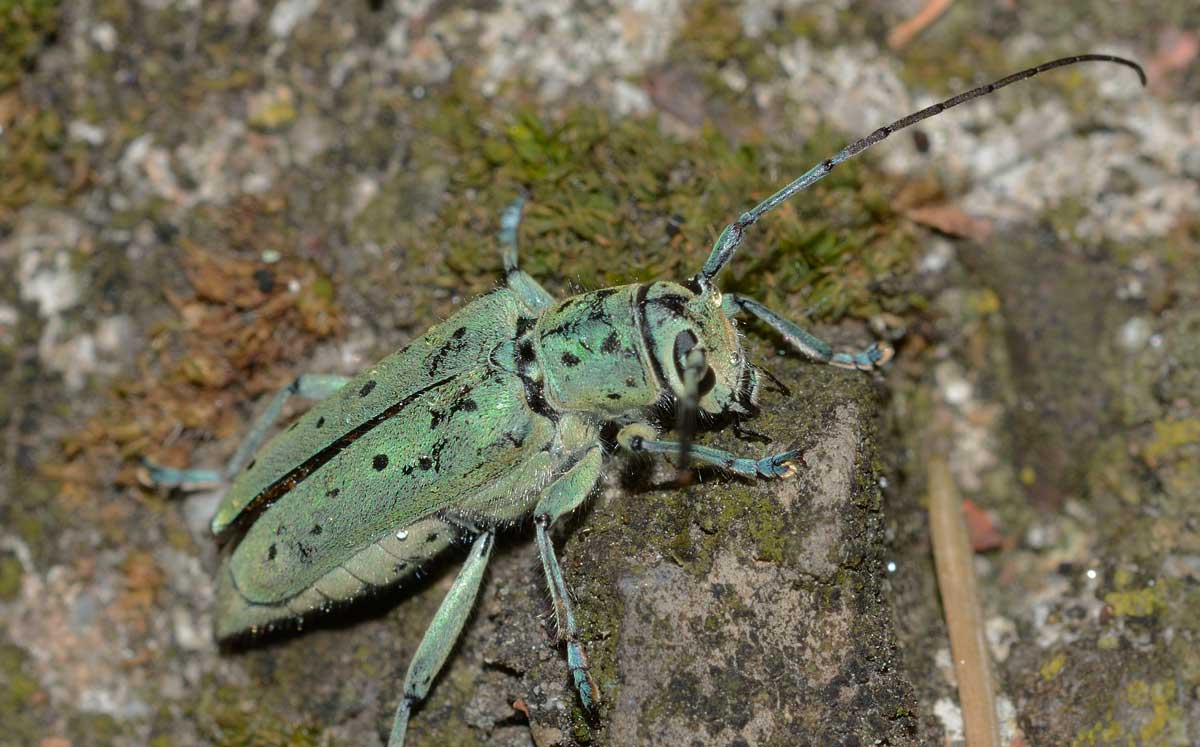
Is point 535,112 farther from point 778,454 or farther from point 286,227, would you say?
point 778,454

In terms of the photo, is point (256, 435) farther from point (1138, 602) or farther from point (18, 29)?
point (1138, 602)

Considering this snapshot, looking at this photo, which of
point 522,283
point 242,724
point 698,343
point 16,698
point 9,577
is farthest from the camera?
point 9,577

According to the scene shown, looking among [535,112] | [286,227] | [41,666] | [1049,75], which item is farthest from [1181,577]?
[41,666]

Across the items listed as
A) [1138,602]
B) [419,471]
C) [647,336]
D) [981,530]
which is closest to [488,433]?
[419,471]

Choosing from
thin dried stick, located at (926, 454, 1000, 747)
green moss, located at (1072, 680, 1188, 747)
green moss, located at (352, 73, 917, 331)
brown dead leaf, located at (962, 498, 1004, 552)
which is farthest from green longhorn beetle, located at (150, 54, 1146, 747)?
green moss, located at (1072, 680, 1188, 747)

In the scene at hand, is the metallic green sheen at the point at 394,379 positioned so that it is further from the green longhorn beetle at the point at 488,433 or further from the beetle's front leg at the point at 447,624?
the beetle's front leg at the point at 447,624

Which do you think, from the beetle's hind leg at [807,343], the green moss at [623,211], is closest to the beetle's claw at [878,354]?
the beetle's hind leg at [807,343]
